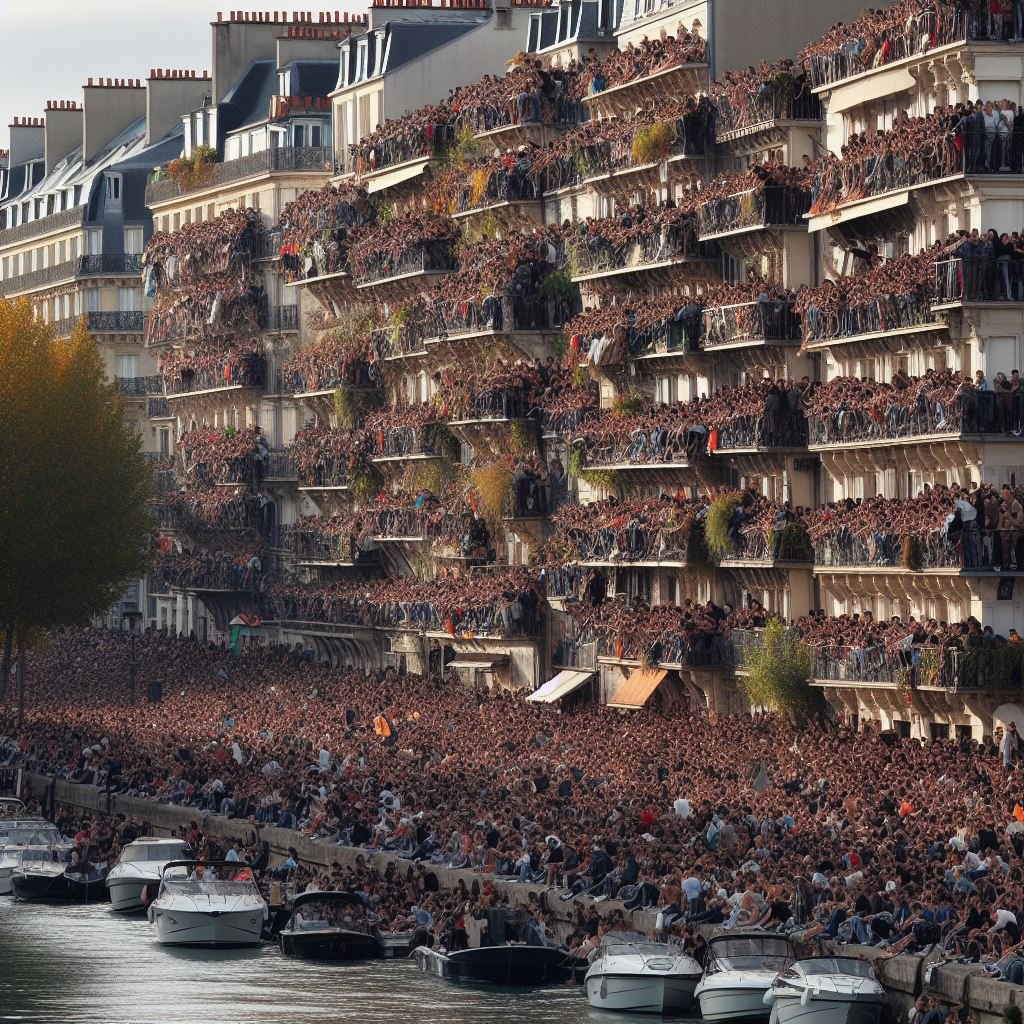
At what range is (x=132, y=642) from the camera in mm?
137750

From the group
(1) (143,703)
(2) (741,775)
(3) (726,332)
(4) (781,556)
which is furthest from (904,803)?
(1) (143,703)

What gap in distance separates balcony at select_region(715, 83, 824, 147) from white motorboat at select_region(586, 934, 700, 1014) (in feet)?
118

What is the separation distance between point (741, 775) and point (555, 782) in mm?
5339

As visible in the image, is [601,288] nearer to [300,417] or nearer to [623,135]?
[623,135]

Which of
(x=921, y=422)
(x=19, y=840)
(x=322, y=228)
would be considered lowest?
(x=19, y=840)

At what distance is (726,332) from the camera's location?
97.4 metres

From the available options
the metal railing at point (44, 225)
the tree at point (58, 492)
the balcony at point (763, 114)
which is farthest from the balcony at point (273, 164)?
the balcony at point (763, 114)

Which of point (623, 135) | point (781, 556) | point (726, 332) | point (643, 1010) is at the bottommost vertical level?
point (643, 1010)

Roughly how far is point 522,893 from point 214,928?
29.8 feet

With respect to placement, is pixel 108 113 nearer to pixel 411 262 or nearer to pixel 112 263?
pixel 112 263

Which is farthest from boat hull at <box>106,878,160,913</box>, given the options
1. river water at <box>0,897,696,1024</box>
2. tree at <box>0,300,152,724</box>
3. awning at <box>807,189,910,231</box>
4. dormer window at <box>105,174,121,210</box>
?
dormer window at <box>105,174,121,210</box>

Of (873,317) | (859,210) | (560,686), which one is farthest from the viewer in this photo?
(560,686)

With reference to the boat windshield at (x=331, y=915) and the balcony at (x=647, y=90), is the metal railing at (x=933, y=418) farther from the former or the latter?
the boat windshield at (x=331, y=915)

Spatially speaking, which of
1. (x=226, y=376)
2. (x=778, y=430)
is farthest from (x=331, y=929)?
(x=226, y=376)
